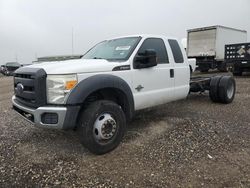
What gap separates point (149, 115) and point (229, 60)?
12898mm

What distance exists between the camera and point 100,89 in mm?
4375

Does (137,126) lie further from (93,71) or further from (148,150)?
(93,71)

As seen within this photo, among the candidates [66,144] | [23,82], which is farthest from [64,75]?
[66,144]

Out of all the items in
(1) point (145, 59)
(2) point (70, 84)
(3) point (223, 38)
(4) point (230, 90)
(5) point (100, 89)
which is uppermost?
(3) point (223, 38)

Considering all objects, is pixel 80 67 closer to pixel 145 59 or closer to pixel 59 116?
pixel 59 116

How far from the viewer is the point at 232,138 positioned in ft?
16.6

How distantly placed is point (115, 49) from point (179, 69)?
62.2 inches

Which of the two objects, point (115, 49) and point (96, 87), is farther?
point (115, 49)

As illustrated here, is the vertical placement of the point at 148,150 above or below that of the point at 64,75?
below

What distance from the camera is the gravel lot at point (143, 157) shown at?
3.59 m

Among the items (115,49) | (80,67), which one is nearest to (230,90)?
(115,49)

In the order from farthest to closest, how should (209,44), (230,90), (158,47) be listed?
(209,44)
(230,90)
(158,47)

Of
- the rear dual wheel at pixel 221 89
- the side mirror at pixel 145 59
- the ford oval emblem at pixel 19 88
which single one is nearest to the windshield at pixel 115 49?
the side mirror at pixel 145 59

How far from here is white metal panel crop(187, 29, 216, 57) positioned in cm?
2134
